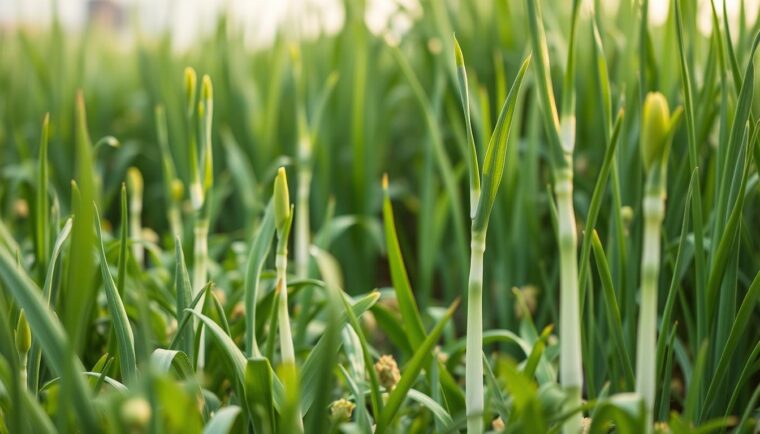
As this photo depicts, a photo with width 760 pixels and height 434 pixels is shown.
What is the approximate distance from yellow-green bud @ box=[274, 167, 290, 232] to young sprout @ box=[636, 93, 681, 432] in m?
0.27

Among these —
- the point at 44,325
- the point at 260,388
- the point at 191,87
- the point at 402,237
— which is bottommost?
the point at 402,237

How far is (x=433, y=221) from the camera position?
49.6 inches

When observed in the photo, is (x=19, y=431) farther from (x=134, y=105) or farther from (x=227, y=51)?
(x=134, y=105)

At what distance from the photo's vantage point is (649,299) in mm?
485

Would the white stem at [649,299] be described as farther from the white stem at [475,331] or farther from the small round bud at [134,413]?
the small round bud at [134,413]

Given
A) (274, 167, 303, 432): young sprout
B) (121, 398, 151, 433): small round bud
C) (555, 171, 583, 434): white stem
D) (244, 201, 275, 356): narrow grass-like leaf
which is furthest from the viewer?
(244, 201, 275, 356): narrow grass-like leaf

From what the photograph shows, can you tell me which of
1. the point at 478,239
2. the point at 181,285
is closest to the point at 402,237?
the point at 181,285

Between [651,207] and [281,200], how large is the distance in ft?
0.93

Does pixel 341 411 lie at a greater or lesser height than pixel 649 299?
lesser

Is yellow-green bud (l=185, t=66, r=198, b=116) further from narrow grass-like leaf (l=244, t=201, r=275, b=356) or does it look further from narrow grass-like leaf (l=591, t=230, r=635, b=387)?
narrow grass-like leaf (l=591, t=230, r=635, b=387)

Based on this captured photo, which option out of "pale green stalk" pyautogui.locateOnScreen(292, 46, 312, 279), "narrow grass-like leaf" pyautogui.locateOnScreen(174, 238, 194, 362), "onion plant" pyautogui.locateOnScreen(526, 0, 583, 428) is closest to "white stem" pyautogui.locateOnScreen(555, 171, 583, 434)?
"onion plant" pyautogui.locateOnScreen(526, 0, 583, 428)

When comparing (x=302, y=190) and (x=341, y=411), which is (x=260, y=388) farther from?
(x=302, y=190)

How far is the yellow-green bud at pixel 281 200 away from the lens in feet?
1.95

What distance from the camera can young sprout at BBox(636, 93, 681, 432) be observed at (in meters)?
0.46
